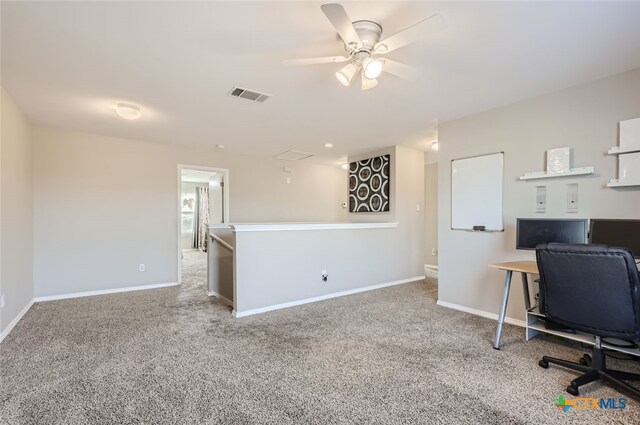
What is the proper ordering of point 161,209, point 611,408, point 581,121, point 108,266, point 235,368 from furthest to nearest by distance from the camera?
1. point 161,209
2. point 108,266
3. point 581,121
4. point 235,368
5. point 611,408

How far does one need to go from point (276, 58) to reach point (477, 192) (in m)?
2.69

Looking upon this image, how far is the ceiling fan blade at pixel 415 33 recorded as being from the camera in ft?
5.09

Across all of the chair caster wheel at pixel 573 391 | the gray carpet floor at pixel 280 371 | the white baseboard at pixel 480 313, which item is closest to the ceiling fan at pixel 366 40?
the gray carpet floor at pixel 280 371

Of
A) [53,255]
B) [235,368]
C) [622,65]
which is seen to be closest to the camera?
[235,368]

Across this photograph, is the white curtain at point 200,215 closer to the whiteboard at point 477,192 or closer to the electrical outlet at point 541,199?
the whiteboard at point 477,192

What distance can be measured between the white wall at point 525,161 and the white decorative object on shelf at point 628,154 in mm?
69

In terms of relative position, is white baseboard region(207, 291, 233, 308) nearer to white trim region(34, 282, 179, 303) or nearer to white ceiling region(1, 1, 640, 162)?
white trim region(34, 282, 179, 303)

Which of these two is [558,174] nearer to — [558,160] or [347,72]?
[558,160]

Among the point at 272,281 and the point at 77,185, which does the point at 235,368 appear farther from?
the point at 77,185

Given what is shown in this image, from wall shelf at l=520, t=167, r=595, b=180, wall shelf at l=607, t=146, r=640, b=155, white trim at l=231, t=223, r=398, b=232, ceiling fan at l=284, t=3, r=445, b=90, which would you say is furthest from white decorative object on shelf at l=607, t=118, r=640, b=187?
white trim at l=231, t=223, r=398, b=232

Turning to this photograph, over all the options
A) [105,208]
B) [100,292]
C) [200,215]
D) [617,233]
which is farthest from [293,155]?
[200,215]

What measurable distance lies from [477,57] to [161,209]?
→ 15.7ft

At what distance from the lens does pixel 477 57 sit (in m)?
2.29

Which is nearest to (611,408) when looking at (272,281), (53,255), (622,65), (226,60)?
(622,65)
